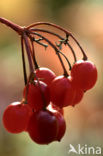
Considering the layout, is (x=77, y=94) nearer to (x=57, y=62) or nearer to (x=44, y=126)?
(x=44, y=126)

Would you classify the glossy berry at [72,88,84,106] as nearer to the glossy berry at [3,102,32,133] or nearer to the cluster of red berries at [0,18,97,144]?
the cluster of red berries at [0,18,97,144]

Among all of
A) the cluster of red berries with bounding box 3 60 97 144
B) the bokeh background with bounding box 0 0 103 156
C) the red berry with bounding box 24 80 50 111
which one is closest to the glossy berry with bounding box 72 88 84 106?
the cluster of red berries with bounding box 3 60 97 144

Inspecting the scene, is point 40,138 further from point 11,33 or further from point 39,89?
point 11,33

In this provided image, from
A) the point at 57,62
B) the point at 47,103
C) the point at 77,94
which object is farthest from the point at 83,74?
the point at 57,62

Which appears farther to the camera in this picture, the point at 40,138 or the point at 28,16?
the point at 28,16

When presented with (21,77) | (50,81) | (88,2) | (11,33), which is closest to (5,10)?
(11,33)
